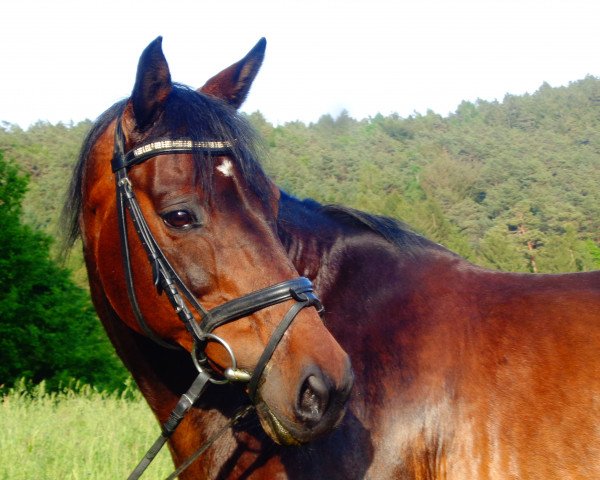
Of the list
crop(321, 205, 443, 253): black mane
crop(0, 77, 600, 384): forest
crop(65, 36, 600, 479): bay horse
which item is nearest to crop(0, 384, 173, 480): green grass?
crop(65, 36, 600, 479): bay horse

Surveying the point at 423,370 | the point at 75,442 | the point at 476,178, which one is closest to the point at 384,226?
the point at 423,370

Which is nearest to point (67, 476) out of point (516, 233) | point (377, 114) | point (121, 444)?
point (121, 444)

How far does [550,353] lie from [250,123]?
1.54 m

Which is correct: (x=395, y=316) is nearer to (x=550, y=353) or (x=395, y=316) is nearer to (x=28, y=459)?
(x=550, y=353)

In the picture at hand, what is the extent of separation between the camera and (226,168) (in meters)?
2.41

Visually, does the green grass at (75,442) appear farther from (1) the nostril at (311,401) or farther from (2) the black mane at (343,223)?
(1) the nostril at (311,401)

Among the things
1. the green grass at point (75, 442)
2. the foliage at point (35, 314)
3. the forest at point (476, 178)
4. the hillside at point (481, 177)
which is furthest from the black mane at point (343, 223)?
the foliage at point (35, 314)

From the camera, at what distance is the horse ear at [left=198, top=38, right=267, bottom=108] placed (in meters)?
2.89

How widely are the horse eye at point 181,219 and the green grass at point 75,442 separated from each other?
291 centimetres

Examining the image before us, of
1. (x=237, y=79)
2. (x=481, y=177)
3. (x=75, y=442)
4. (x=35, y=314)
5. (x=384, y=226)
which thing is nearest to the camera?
(x=237, y=79)

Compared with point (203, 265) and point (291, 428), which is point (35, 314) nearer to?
point (203, 265)

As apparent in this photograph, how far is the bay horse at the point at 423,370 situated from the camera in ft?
8.25

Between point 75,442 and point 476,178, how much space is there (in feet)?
179

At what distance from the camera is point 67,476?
182 inches
